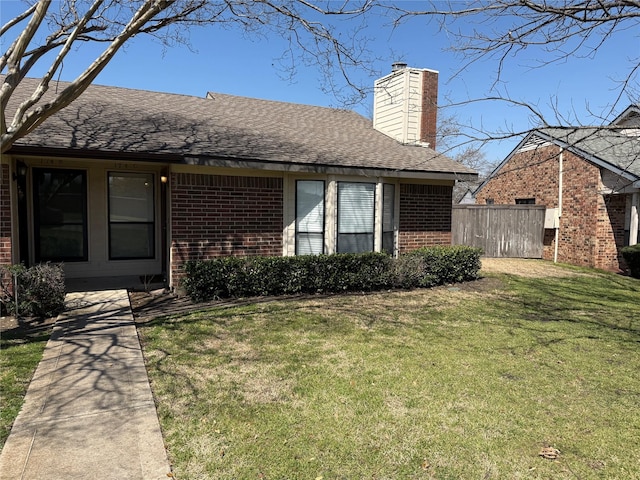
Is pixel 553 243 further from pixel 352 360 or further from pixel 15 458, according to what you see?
pixel 15 458

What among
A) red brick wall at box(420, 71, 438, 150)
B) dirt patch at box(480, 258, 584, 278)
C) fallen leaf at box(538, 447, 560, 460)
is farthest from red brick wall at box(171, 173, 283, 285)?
fallen leaf at box(538, 447, 560, 460)

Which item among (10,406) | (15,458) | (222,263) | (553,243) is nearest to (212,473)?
(15,458)

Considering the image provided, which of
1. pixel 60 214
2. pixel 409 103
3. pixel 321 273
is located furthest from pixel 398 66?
pixel 60 214

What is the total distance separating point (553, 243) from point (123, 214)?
46.8 feet

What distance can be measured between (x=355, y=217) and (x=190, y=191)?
141 inches

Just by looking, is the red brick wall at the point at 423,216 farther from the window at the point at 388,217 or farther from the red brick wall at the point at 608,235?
the red brick wall at the point at 608,235

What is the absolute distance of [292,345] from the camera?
551 cm

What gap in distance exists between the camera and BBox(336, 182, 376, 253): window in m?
9.65

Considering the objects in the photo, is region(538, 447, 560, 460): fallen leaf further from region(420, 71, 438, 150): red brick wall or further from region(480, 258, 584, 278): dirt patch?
region(420, 71, 438, 150): red brick wall

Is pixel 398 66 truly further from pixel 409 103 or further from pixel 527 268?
pixel 527 268

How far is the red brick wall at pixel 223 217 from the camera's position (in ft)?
27.3

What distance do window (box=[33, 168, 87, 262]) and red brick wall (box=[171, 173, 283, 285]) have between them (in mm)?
2275

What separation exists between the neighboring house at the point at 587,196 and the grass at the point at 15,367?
1174 centimetres

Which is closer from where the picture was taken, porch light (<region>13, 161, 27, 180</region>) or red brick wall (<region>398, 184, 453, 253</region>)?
porch light (<region>13, 161, 27, 180</region>)
